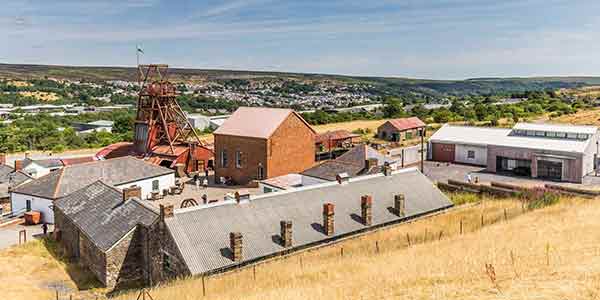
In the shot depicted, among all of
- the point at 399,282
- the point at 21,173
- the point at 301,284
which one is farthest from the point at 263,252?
the point at 21,173

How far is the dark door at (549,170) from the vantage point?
39531mm

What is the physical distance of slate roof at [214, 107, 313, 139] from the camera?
41562 millimetres

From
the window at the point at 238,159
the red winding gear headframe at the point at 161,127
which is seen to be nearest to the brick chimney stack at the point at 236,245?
the window at the point at 238,159

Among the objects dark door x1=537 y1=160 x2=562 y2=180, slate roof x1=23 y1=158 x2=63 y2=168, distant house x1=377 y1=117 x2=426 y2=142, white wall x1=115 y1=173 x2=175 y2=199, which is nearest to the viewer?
white wall x1=115 y1=173 x2=175 y2=199

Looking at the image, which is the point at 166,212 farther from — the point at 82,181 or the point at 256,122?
the point at 256,122

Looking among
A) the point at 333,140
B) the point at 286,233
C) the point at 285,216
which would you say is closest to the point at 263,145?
the point at 285,216

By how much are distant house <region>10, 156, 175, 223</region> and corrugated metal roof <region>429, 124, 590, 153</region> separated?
982 inches

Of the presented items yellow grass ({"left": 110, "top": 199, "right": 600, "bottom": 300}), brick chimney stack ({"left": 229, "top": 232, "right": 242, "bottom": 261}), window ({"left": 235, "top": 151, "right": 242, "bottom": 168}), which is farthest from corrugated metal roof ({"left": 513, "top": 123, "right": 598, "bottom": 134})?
brick chimney stack ({"left": 229, "top": 232, "right": 242, "bottom": 261})

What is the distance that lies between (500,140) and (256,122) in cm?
2020

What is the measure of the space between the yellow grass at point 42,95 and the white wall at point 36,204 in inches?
5882

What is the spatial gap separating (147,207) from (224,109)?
133073 mm

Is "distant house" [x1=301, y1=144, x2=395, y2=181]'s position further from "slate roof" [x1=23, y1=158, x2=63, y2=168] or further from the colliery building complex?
"slate roof" [x1=23, y1=158, x2=63, y2=168]

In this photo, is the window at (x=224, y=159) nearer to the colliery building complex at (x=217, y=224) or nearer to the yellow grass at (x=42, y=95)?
the colliery building complex at (x=217, y=224)

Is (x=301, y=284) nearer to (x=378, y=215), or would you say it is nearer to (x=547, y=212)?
(x=378, y=215)
